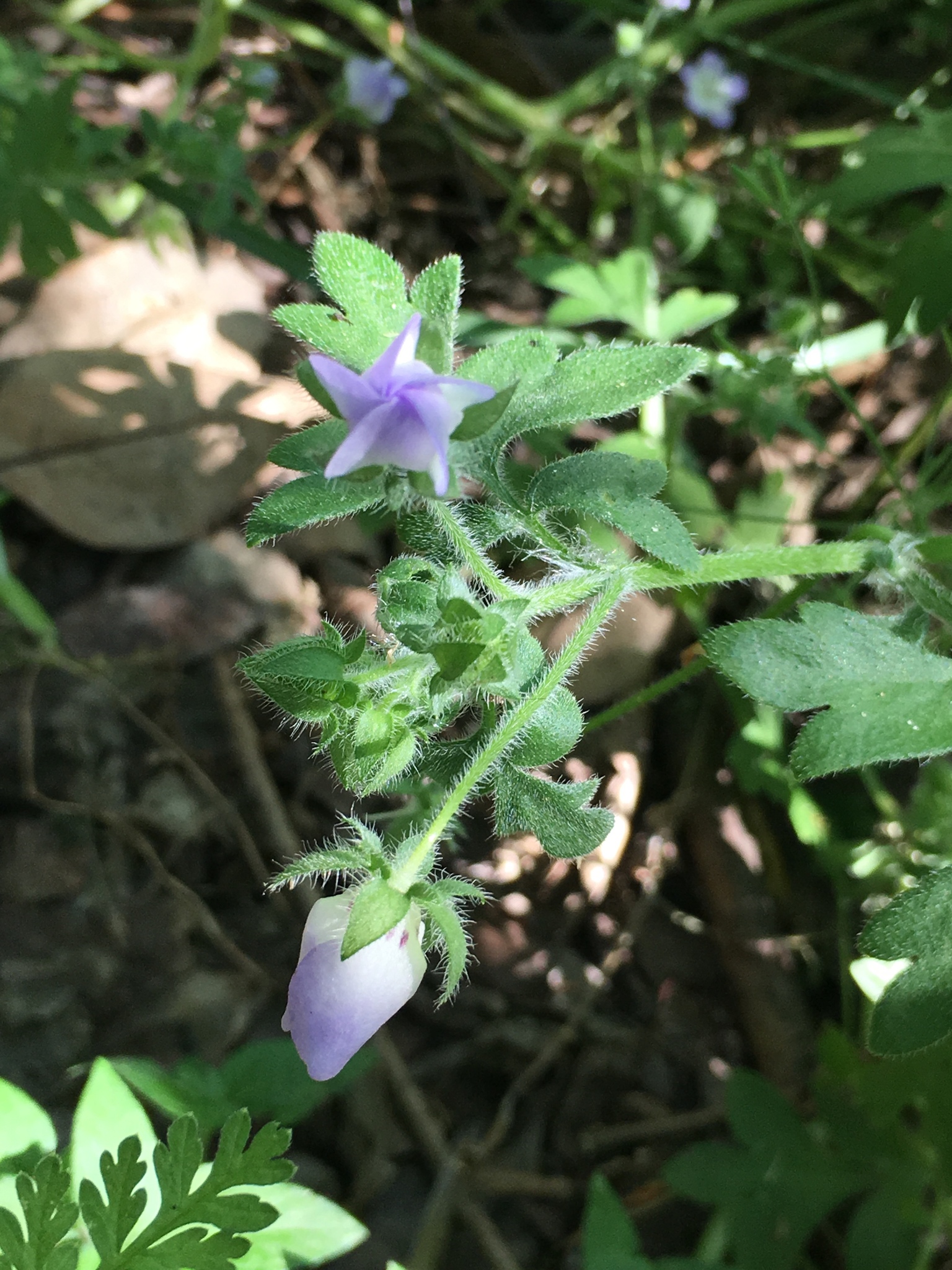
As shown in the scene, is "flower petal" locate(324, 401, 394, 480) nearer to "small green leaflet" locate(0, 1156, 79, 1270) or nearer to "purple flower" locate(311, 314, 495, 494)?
"purple flower" locate(311, 314, 495, 494)

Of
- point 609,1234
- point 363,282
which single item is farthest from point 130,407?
point 609,1234

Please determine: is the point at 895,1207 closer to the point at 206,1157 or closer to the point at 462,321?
the point at 206,1157

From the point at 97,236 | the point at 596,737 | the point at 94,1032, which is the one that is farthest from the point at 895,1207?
the point at 97,236

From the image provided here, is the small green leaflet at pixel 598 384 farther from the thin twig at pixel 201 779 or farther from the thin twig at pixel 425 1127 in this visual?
the thin twig at pixel 425 1127

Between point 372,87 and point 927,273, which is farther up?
point 927,273

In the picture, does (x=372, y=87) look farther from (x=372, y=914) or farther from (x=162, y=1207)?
(x=162, y=1207)

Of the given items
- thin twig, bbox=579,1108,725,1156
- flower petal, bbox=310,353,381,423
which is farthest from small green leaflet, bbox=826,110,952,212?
thin twig, bbox=579,1108,725,1156
